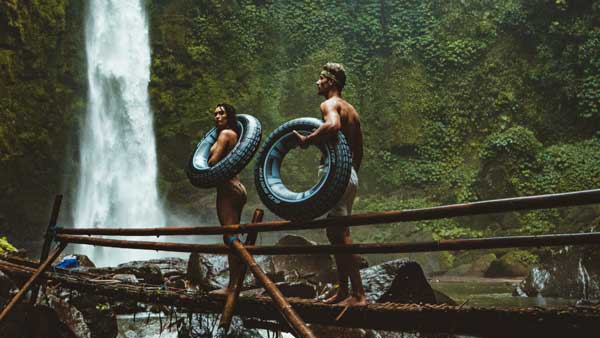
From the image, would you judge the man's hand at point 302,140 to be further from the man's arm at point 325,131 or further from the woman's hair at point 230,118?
the woman's hair at point 230,118

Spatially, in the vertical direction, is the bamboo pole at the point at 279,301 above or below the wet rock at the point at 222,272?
below

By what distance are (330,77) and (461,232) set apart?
523 inches

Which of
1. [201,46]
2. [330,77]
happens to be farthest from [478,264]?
[201,46]

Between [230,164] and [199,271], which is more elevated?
[230,164]

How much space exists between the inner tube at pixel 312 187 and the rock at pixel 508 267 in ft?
35.6

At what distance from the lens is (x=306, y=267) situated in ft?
31.2

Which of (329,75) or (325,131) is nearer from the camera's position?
(325,131)

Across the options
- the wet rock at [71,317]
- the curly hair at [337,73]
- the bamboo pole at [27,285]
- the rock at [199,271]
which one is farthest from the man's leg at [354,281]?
the rock at [199,271]

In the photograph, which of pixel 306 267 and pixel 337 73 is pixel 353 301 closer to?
pixel 337 73

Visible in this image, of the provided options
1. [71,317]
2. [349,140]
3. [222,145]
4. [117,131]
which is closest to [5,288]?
[71,317]

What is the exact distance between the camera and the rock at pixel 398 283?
568cm

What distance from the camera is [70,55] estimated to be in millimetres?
17734

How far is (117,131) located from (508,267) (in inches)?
571

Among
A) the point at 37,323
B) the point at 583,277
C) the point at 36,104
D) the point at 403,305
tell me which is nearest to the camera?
the point at 403,305
